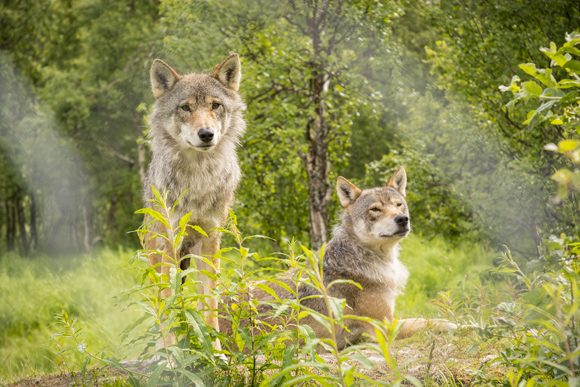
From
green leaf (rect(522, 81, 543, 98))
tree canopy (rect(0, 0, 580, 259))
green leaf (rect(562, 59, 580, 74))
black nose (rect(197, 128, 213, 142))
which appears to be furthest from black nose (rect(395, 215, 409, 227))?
green leaf (rect(562, 59, 580, 74))

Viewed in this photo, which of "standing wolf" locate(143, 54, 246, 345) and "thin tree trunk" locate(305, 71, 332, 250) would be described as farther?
"thin tree trunk" locate(305, 71, 332, 250)

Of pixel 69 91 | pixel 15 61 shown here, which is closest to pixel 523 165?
pixel 69 91

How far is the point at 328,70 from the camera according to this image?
7070 millimetres

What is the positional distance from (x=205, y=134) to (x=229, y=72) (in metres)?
0.93

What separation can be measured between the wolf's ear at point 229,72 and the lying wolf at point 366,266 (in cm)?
171

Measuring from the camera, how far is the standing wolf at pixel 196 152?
4.05 meters

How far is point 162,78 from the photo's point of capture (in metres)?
4.32

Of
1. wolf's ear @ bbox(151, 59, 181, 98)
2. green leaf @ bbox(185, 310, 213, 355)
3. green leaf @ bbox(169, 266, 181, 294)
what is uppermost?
wolf's ear @ bbox(151, 59, 181, 98)

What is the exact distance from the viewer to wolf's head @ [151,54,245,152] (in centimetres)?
385

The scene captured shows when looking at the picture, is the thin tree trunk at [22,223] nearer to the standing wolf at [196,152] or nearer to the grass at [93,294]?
the grass at [93,294]

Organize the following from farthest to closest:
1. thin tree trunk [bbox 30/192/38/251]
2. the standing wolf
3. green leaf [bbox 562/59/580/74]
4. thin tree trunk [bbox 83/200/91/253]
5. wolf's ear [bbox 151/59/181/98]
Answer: thin tree trunk [bbox 83/200/91/253]
thin tree trunk [bbox 30/192/38/251]
wolf's ear [bbox 151/59/181/98]
the standing wolf
green leaf [bbox 562/59/580/74]

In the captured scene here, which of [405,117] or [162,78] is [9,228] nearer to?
[405,117]

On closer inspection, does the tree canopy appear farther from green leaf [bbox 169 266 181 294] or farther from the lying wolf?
green leaf [bbox 169 266 181 294]

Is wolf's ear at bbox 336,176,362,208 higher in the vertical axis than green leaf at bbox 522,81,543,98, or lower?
lower
